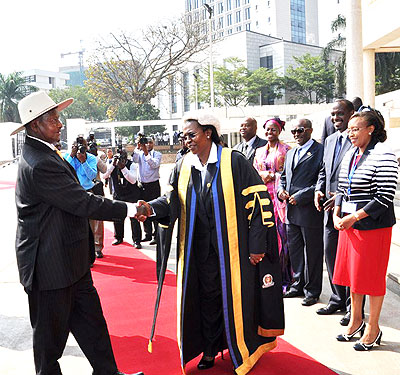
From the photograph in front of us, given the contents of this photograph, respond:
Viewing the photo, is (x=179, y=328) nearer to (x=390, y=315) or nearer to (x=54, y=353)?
(x=54, y=353)

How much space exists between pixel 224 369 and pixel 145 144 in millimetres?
5259

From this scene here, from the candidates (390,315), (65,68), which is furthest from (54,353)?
(65,68)

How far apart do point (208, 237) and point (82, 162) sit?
3873mm

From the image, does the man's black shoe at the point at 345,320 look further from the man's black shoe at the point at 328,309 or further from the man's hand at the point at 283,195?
the man's hand at the point at 283,195

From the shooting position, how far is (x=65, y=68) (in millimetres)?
173125

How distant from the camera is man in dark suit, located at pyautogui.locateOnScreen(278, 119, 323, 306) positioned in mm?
5078

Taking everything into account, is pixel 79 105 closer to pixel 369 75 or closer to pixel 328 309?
pixel 369 75

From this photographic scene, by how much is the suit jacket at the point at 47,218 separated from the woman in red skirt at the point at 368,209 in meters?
2.06

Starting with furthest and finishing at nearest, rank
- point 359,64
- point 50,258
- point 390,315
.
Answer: point 359,64 < point 390,315 < point 50,258

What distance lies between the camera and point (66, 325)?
319 centimetres

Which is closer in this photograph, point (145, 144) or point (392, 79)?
point (145, 144)

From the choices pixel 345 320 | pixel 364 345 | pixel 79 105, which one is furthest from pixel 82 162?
pixel 79 105

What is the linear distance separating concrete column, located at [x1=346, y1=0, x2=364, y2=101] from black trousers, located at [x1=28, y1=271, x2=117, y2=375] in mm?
13248

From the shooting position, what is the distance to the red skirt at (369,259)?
12.4ft
